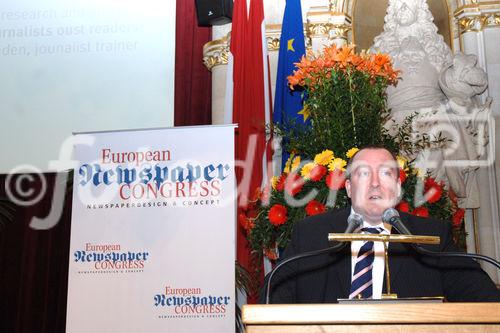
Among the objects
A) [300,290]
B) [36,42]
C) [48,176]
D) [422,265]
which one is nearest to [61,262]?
[48,176]

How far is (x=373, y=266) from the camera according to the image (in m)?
2.81

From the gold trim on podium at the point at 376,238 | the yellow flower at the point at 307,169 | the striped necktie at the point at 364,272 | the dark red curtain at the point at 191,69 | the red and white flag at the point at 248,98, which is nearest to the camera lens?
the gold trim on podium at the point at 376,238

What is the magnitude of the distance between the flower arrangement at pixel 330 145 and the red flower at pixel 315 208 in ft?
0.05

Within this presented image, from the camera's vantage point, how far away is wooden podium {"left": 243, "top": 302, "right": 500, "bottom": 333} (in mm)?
1578

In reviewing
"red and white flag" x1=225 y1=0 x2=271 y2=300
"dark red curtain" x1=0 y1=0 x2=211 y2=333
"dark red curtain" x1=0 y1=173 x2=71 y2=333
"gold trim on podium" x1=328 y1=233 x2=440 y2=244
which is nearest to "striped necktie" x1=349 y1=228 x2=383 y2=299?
"gold trim on podium" x1=328 y1=233 x2=440 y2=244

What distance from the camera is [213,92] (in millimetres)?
6762

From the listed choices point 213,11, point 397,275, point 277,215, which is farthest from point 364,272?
point 213,11

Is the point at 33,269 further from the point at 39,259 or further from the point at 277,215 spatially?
the point at 277,215

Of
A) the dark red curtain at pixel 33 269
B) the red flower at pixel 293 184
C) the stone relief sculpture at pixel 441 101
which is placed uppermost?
the stone relief sculpture at pixel 441 101

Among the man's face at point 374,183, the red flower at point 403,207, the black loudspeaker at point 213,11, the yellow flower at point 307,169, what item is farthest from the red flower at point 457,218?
the black loudspeaker at point 213,11

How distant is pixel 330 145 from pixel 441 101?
2.36 meters

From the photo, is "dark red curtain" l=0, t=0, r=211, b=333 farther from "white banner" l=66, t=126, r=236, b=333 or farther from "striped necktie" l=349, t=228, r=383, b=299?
"striped necktie" l=349, t=228, r=383, b=299

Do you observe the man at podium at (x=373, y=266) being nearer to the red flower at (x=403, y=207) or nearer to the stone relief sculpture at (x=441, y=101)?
the red flower at (x=403, y=207)

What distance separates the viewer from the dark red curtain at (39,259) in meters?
6.52
